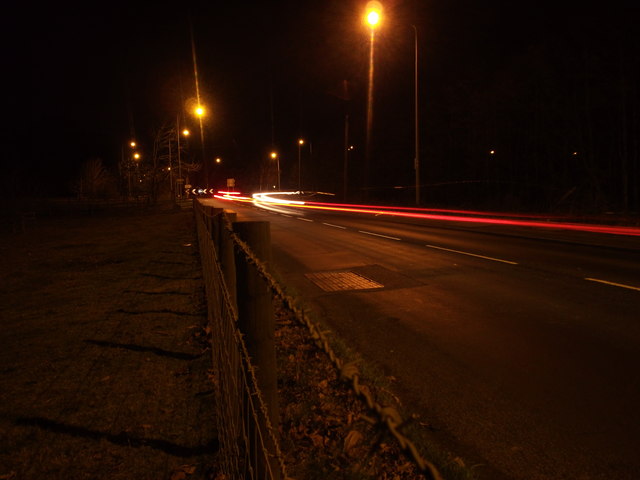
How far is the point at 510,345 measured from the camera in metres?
5.61

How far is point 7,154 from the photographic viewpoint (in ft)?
268

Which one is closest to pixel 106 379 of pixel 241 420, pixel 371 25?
pixel 241 420

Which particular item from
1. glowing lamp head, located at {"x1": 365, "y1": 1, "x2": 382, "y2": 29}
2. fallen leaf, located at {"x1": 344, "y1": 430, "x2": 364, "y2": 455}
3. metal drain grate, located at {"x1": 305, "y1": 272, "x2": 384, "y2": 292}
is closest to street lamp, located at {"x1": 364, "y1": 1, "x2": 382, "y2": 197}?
glowing lamp head, located at {"x1": 365, "y1": 1, "x2": 382, "y2": 29}

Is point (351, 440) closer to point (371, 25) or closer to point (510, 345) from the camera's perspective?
point (510, 345)

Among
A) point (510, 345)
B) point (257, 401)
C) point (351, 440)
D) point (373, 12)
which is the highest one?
point (373, 12)

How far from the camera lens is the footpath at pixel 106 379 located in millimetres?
3500

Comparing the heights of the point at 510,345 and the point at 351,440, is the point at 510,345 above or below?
below

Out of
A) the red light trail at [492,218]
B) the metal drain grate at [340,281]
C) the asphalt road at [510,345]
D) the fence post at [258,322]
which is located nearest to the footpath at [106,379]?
the fence post at [258,322]

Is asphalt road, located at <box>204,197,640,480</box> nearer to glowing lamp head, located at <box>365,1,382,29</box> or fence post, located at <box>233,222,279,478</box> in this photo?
fence post, located at <box>233,222,279,478</box>

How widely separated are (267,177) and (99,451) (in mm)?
102197

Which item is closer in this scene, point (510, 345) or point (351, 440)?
point (351, 440)

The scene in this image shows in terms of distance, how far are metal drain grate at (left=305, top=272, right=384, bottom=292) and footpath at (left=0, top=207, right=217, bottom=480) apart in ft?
8.04

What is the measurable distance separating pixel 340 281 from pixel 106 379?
221 inches

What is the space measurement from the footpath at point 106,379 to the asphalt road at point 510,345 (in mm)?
2000
